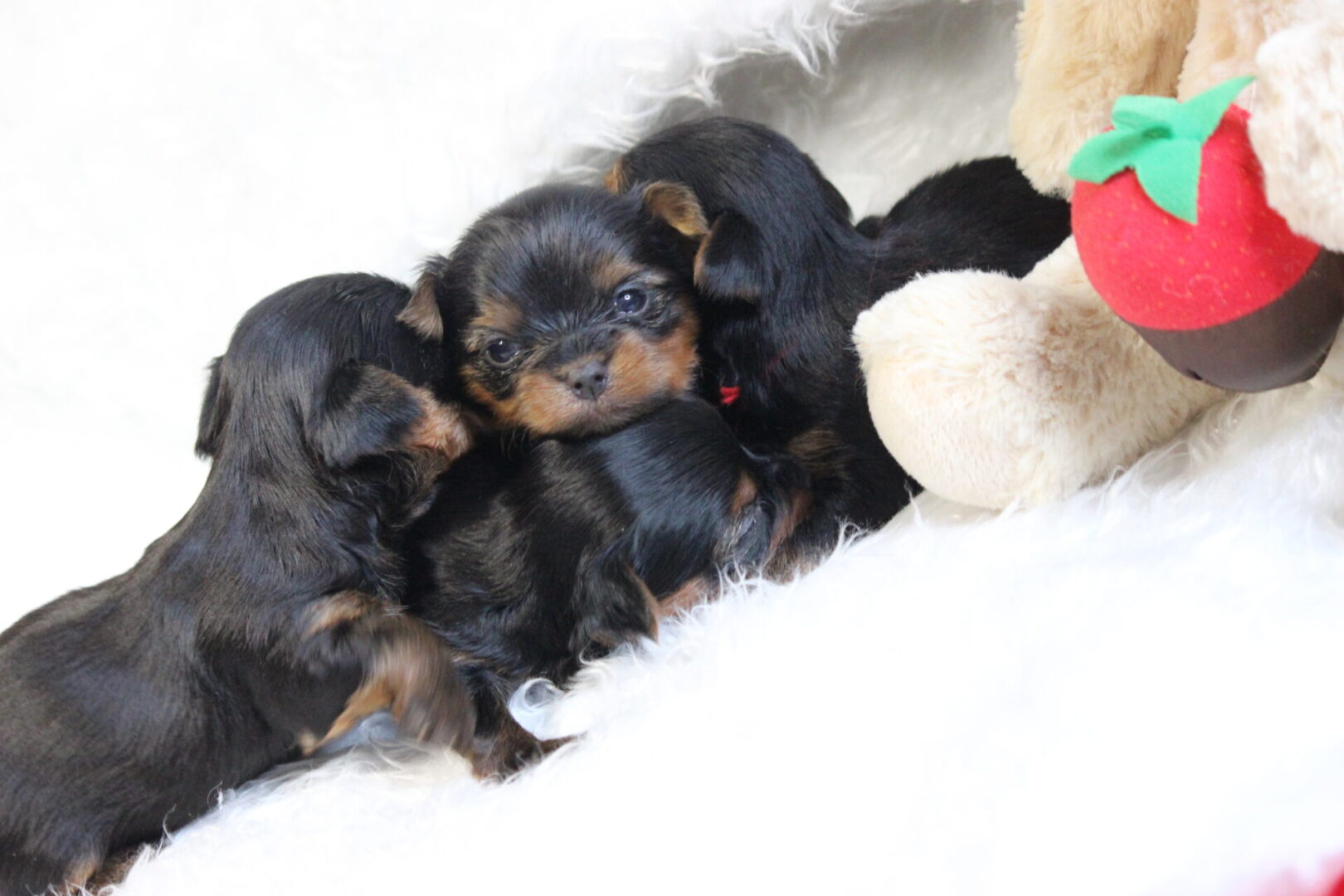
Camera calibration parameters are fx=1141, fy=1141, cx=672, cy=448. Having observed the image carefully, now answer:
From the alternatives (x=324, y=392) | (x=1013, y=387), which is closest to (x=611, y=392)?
(x=324, y=392)

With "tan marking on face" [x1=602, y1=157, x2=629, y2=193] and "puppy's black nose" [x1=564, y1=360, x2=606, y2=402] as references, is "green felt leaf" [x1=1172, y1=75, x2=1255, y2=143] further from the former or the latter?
"tan marking on face" [x1=602, y1=157, x2=629, y2=193]

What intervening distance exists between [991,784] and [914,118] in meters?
1.52

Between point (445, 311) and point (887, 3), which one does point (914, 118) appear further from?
point (445, 311)

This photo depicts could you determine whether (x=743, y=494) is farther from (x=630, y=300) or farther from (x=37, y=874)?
(x=37, y=874)

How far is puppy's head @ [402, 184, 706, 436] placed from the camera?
1580 millimetres

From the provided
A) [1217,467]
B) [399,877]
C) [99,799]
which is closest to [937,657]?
[1217,467]

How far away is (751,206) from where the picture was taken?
5.68 feet

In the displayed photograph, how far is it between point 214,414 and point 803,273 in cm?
89

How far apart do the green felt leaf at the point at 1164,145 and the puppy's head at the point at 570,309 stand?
760 millimetres

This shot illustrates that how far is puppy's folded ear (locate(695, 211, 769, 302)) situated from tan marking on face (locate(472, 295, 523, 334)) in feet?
0.89

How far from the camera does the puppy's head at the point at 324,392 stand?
1.48 metres

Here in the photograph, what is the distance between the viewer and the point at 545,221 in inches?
64.7

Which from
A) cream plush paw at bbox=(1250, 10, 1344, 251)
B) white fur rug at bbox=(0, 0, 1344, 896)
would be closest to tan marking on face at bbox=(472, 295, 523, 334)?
white fur rug at bbox=(0, 0, 1344, 896)

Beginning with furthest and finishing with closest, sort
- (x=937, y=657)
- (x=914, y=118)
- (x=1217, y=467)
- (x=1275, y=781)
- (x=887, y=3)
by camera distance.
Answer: (x=914, y=118)
(x=887, y=3)
(x=1217, y=467)
(x=937, y=657)
(x=1275, y=781)
